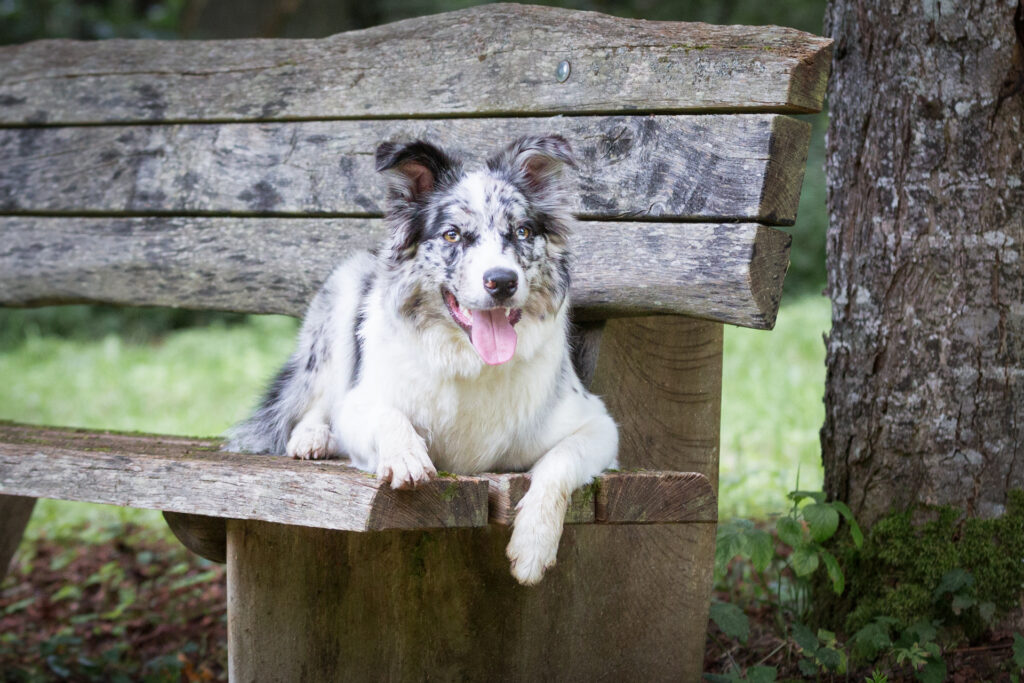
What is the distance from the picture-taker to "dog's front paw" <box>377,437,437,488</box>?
7.49 feet

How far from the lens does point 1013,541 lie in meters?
3.12

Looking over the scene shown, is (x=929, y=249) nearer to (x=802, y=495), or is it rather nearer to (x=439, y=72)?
(x=802, y=495)

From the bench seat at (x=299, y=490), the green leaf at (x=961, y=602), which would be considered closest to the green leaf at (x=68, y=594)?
the bench seat at (x=299, y=490)

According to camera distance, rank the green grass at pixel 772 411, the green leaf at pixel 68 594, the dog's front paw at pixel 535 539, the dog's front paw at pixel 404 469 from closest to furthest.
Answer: the dog's front paw at pixel 404 469 < the dog's front paw at pixel 535 539 < the green leaf at pixel 68 594 < the green grass at pixel 772 411

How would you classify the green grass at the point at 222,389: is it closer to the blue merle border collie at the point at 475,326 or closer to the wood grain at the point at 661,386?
the wood grain at the point at 661,386

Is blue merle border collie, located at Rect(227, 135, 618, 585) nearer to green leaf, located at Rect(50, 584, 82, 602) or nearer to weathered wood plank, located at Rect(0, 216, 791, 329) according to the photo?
weathered wood plank, located at Rect(0, 216, 791, 329)

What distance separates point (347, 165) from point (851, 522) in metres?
2.16

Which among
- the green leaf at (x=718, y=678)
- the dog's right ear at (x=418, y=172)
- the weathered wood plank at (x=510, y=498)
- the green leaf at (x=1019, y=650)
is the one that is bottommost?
the green leaf at (x=718, y=678)

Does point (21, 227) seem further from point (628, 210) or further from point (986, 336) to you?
point (986, 336)

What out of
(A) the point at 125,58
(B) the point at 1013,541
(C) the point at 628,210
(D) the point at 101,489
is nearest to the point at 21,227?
(A) the point at 125,58

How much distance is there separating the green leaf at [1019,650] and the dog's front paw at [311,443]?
2101 millimetres

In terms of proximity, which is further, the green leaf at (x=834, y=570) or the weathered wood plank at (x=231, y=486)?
the green leaf at (x=834, y=570)

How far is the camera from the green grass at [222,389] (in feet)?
19.8

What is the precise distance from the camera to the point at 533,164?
3020 mm
